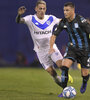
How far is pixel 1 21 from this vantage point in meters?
20.6

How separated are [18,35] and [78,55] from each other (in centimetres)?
1280

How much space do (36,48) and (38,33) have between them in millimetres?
423

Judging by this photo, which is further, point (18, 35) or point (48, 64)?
point (18, 35)

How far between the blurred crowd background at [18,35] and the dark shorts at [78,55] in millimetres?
11050

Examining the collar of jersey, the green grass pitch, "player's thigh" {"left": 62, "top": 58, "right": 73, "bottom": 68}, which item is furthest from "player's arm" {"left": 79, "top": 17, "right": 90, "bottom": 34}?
the collar of jersey

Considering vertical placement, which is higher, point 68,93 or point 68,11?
point 68,11

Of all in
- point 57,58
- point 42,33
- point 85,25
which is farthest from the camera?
point 42,33

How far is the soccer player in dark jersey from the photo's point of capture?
295 inches

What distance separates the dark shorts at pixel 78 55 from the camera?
300 inches

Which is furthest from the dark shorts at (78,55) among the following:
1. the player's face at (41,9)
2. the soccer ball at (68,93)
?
the player's face at (41,9)

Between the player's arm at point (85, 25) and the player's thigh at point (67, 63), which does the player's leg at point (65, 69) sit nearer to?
the player's thigh at point (67, 63)

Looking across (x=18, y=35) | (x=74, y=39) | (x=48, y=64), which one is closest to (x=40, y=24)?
(x=48, y=64)

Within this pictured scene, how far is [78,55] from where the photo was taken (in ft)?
25.3

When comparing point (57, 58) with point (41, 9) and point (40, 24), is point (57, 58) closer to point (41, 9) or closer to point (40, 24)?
point (40, 24)
